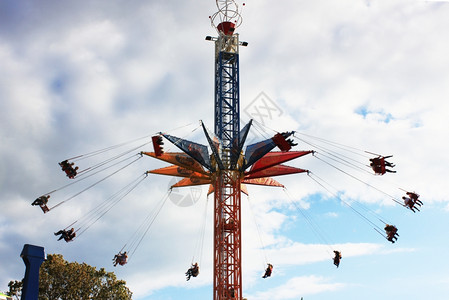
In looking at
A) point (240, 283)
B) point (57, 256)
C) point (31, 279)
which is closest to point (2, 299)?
point (31, 279)

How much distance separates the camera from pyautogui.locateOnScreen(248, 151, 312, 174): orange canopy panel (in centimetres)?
4122

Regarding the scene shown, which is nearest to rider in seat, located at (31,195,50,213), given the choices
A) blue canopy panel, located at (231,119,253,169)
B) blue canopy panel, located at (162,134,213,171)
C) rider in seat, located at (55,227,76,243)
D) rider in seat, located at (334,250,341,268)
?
rider in seat, located at (55,227,76,243)

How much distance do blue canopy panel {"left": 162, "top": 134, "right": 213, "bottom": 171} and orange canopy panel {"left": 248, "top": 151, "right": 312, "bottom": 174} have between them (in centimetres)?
442

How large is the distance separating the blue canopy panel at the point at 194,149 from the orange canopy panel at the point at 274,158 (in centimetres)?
442

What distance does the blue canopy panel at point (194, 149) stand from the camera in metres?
40.1

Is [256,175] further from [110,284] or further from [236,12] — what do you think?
[110,284]

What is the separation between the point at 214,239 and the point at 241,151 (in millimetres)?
8042

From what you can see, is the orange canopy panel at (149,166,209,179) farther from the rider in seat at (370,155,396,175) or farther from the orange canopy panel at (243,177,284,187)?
the rider in seat at (370,155,396,175)

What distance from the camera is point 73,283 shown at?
52438mm

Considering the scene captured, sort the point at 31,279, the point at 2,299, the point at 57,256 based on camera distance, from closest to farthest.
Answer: the point at 31,279 → the point at 2,299 → the point at 57,256

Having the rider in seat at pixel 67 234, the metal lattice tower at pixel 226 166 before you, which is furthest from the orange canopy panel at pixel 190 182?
the rider in seat at pixel 67 234

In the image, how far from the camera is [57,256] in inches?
2095

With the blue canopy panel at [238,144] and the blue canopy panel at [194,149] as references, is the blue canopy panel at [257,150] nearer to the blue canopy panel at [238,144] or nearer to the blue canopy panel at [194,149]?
the blue canopy panel at [238,144]

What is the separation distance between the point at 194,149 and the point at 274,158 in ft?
21.6
